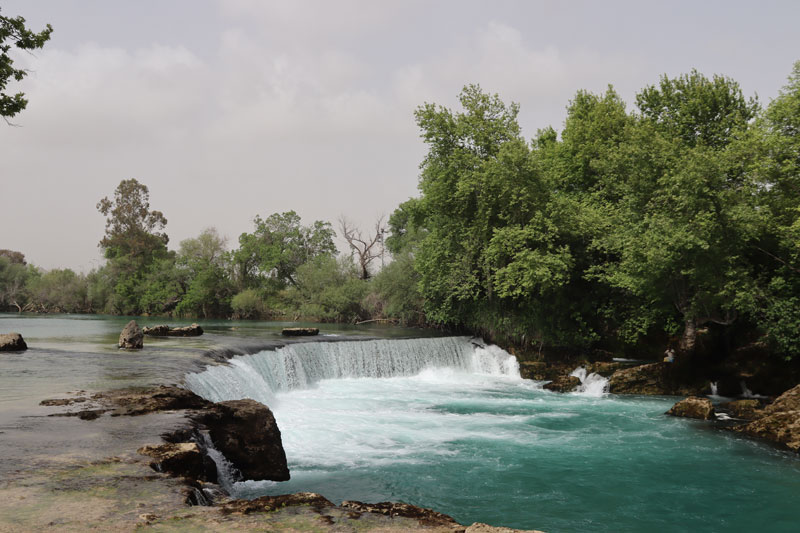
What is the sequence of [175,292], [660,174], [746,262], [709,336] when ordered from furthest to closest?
[175,292], [660,174], [709,336], [746,262]

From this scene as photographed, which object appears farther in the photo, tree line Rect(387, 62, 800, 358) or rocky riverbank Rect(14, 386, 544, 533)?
tree line Rect(387, 62, 800, 358)

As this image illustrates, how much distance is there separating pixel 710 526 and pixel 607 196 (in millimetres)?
20787

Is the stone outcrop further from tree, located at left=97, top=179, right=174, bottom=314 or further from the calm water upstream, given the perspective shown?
tree, located at left=97, top=179, right=174, bottom=314

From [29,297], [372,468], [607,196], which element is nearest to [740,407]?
[372,468]

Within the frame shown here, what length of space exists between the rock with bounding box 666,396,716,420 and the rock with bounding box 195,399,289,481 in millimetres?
11923

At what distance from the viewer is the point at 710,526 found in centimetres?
838

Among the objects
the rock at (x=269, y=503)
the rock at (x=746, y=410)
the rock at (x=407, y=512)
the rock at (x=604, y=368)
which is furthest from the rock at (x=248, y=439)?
the rock at (x=604, y=368)

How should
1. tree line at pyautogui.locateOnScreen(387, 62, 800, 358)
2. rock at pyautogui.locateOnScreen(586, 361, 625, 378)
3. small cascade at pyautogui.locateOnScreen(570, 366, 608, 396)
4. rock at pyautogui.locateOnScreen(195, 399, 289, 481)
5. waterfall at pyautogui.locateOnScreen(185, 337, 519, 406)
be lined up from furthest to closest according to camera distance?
rock at pyautogui.locateOnScreen(586, 361, 625, 378)
small cascade at pyautogui.locateOnScreen(570, 366, 608, 396)
tree line at pyautogui.locateOnScreen(387, 62, 800, 358)
waterfall at pyautogui.locateOnScreen(185, 337, 519, 406)
rock at pyautogui.locateOnScreen(195, 399, 289, 481)

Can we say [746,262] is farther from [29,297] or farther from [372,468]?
[29,297]

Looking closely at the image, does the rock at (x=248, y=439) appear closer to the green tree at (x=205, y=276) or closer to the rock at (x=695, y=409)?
the rock at (x=695, y=409)

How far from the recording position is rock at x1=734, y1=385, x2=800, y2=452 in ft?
40.6

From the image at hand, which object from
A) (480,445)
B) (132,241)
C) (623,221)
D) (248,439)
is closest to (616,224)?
(623,221)

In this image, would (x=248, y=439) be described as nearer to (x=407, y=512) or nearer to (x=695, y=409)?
(x=407, y=512)

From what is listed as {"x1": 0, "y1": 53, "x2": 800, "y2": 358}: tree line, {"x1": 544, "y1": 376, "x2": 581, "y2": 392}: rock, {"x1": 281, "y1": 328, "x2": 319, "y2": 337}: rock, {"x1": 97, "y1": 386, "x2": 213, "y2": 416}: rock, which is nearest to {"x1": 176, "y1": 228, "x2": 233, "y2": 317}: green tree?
{"x1": 0, "y1": 53, "x2": 800, "y2": 358}: tree line
